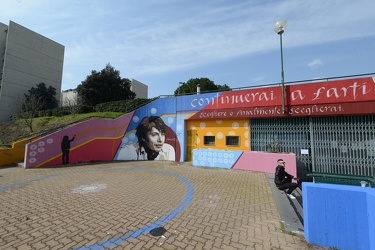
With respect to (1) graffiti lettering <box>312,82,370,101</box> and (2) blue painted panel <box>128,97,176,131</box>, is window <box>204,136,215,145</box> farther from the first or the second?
(1) graffiti lettering <box>312,82,370,101</box>

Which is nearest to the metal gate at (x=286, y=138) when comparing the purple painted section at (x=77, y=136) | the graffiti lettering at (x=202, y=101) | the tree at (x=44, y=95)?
the graffiti lettering at (x=202, y=101)

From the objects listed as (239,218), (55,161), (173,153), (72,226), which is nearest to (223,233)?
(239,218)

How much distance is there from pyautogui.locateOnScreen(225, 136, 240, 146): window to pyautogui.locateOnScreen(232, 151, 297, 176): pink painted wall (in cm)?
156

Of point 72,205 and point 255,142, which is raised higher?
point 255,142

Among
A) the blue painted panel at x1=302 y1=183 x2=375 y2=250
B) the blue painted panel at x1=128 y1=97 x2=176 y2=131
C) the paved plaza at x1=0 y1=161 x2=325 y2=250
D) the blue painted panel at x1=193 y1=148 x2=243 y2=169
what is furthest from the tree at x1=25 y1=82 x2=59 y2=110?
the blue painted panel at x1=302 y1=183 x2=375 y2=250

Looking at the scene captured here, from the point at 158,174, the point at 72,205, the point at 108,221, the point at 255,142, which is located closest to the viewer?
the point at 108,221

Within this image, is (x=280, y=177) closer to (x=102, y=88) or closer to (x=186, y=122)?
(x=186, y=122)

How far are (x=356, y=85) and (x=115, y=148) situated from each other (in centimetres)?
1543

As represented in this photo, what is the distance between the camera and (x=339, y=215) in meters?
3.26

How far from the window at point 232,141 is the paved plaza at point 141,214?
12.1 ft

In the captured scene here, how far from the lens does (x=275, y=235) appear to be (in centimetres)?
382

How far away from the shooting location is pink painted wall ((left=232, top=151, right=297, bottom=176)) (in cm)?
879

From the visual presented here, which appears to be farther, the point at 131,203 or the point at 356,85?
the point at 356,85

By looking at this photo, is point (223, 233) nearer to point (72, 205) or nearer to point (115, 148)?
point (72, 205)
